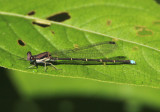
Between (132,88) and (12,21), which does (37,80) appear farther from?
(132,88)

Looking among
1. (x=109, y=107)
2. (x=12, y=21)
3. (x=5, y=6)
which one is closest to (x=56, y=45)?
(x=12, y=21)

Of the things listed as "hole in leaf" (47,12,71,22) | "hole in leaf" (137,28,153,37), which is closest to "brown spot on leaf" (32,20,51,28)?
"hole in leaf" (47,12,71,22)

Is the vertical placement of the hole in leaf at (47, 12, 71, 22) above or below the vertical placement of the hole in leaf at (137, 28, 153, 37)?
above

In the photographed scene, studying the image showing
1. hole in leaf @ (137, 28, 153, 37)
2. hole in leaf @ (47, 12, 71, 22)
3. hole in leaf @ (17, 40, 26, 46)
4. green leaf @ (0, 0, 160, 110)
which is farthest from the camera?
hole in leaf @ (47, 12, 71, 22)

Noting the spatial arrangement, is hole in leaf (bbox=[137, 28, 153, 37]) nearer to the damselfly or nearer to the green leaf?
the green leaf

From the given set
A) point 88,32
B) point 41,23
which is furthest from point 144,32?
point 41,23

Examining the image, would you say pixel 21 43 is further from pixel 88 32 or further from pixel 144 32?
pixel 144 32

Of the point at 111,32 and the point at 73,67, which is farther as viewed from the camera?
the point at 111,32
